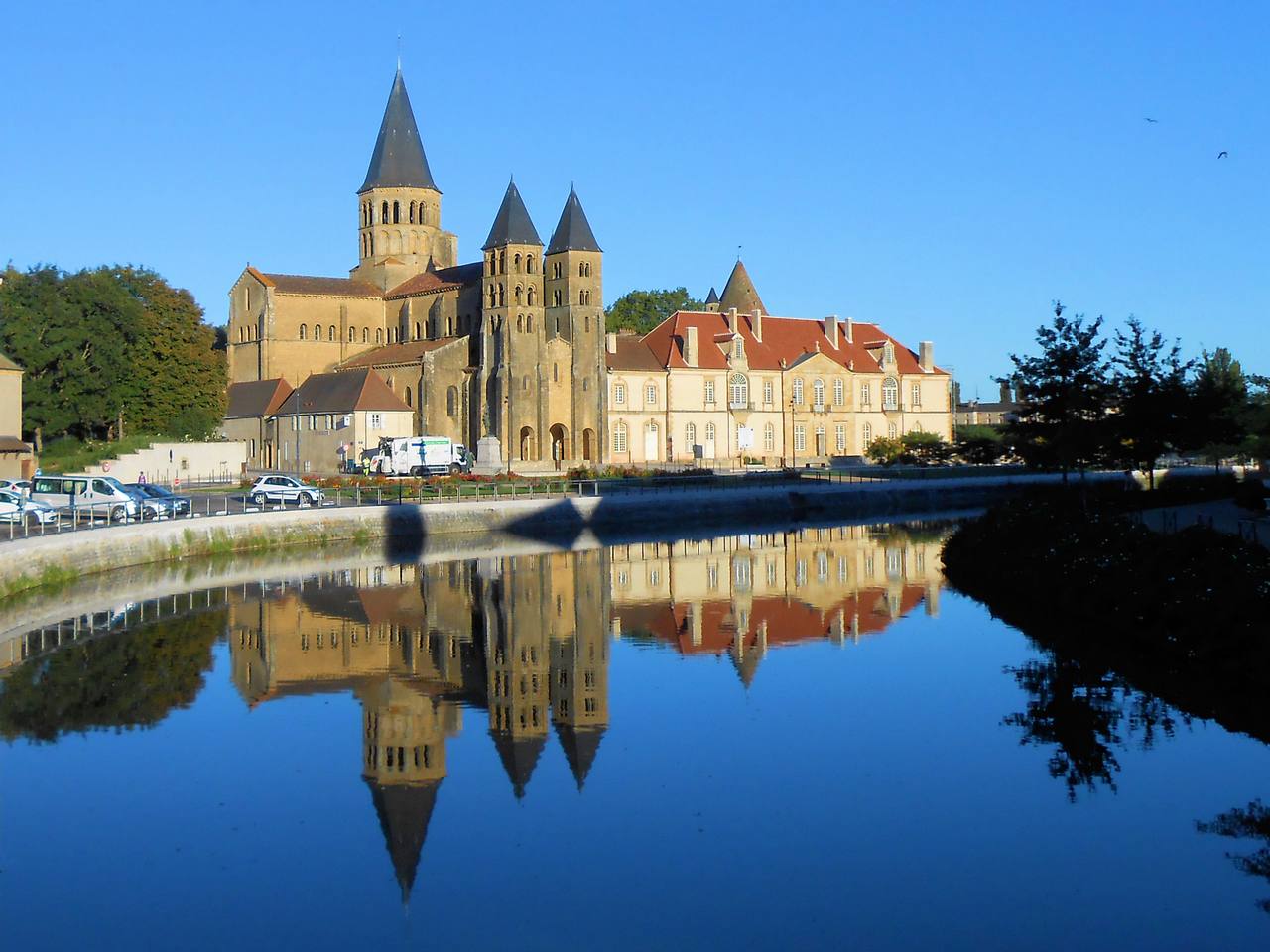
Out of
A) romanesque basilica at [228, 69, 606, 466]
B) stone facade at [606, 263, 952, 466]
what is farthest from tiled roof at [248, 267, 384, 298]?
stone facade at [606, 263, 952, 466]

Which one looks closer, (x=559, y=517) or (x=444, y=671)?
(x=444, y=671)

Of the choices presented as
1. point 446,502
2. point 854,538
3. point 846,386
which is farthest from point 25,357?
point 846,386

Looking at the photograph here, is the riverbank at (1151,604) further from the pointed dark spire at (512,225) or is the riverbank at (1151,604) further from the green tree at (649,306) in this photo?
the green tree at (649,306)

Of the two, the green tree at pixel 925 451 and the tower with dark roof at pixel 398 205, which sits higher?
the tower with dark roof at pixel 398 205

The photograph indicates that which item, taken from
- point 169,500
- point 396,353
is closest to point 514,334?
point 396,353

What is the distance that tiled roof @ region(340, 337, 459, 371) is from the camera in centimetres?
7869

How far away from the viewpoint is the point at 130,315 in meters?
71.1

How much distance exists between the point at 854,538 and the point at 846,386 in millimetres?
40533

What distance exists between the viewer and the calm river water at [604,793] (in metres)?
12.0

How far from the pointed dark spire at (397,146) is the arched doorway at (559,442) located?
67.7ft

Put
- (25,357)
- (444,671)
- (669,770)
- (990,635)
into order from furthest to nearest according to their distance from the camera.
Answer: (25,357), (990,635), (444,671), (669,770)

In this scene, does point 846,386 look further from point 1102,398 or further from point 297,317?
point 1102,398

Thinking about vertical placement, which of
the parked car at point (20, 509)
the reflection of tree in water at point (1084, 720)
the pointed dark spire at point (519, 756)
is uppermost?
the parked car at point (20, 509)

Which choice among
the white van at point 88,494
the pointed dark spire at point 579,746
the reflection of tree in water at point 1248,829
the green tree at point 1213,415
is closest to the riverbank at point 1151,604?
the reflection of tree in water at point 1248,829
